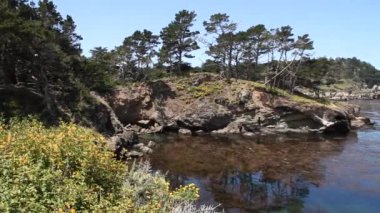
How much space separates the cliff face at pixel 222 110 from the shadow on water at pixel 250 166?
4.30 metres

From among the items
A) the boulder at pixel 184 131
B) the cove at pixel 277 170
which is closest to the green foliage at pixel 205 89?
the boulder at pixel 184 131

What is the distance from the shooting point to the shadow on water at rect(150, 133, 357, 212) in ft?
83.7

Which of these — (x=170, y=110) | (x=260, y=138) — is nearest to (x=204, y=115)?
(x=170, y=110)

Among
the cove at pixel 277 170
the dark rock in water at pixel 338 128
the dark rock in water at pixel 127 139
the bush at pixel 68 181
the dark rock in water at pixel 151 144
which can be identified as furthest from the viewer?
the dark rock in water at pixel 338 128

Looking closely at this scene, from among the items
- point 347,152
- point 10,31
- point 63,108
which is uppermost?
point 10,31

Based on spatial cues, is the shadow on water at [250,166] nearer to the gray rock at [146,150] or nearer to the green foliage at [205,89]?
the gray rock at [146,150]

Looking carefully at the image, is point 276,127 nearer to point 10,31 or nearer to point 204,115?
point 204,115

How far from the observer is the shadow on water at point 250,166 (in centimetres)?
2550

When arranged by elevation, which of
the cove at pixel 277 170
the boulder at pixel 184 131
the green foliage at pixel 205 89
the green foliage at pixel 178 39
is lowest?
the cove at pixel 277 170

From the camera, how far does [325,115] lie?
→ 5588cm

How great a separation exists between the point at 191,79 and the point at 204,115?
304 inches

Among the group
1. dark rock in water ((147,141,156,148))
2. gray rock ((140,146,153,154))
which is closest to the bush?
gray rock ((140,146,153,154))

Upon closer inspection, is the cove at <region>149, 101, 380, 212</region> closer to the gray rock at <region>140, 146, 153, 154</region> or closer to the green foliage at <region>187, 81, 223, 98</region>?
the gray rock at <region>140, 146, 153, 154</region>

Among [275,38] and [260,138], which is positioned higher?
[275,38]
